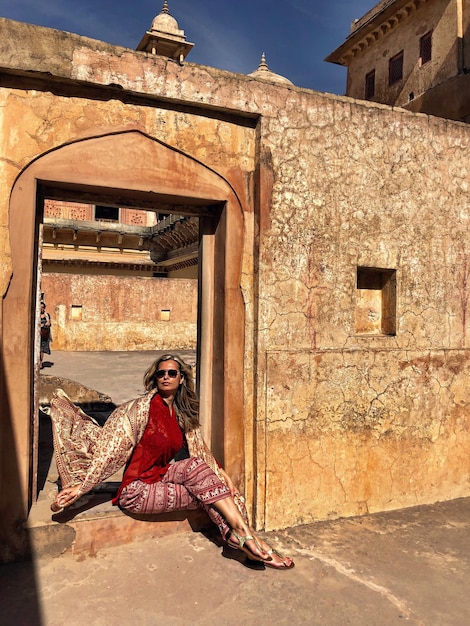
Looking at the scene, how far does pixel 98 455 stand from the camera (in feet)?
8.82

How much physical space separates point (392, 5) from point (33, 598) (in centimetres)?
1217

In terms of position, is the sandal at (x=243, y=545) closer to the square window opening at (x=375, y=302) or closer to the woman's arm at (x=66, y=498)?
the woman's arm at (x=66, y=498)

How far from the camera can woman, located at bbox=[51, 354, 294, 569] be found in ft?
8.73

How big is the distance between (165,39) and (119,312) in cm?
1231

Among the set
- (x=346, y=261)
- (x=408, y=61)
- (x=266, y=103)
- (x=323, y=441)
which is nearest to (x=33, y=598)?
(x=323, y=441)

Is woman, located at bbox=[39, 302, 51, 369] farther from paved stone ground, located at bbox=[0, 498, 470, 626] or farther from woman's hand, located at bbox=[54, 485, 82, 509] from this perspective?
paved stone ground, located at bbox=[0, 498, 470, 626]

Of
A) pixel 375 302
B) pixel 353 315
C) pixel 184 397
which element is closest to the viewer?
pixel 184 397

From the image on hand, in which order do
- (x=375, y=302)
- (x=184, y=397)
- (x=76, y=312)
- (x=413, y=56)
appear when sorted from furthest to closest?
(x=76, y=312) < (x=413, y=56) < (x=375, y=302) < (x=184, y=397)

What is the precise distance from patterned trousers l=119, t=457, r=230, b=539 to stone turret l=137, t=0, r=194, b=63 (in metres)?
20.1

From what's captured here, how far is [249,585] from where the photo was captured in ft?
8.06

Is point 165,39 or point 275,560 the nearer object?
point 275,560

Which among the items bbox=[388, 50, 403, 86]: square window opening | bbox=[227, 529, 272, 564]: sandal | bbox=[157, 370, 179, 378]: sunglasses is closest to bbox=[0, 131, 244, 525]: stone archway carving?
bbox=[157, 370, 179, 378]: sunglasses

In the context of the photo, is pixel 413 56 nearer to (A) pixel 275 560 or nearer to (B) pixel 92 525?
(A) pixel 275 560

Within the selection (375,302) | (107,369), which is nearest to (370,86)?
(107,369)
